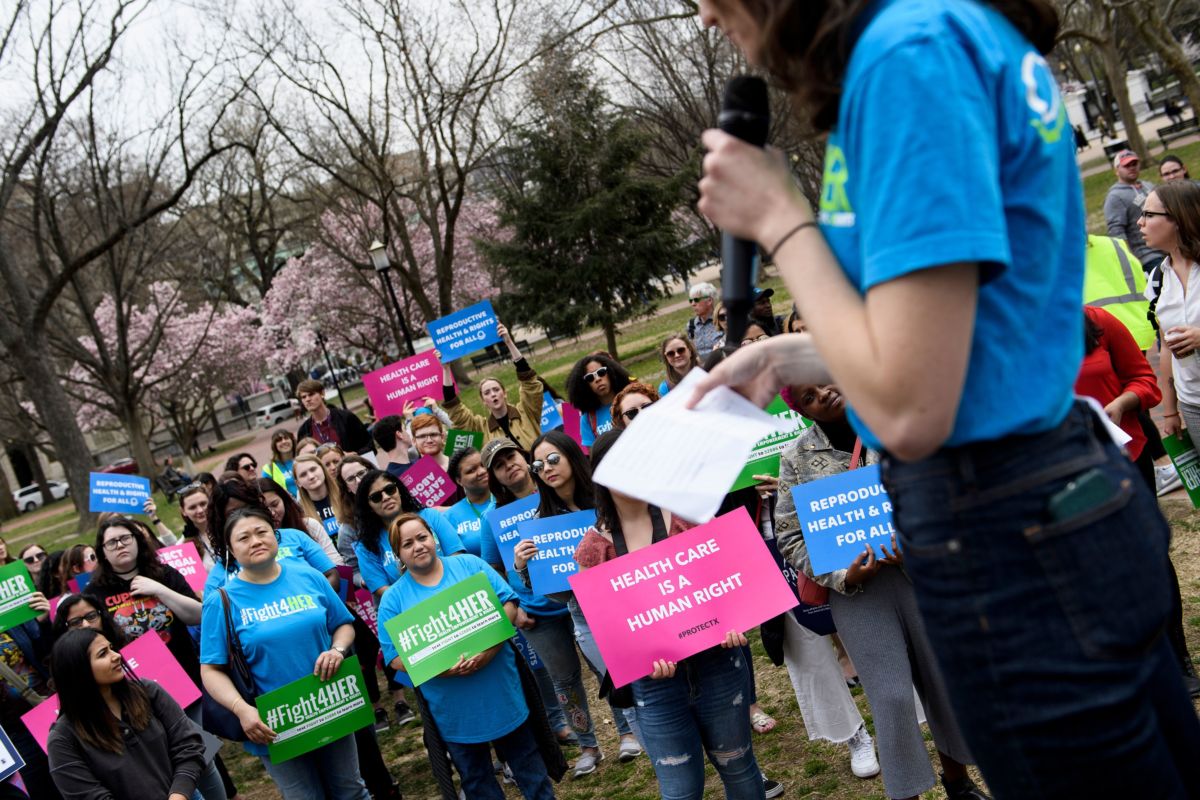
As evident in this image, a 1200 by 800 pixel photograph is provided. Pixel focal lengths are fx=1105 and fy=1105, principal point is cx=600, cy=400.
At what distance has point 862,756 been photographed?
5535 mm

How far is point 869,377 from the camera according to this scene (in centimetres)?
143

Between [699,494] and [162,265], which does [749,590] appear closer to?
[699,494]

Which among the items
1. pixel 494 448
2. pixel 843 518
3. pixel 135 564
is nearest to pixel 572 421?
pixel 494 448

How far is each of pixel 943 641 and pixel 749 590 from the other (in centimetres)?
325

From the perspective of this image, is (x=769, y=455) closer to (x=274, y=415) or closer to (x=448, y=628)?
(x=448, y=628)

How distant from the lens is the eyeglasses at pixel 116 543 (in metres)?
7.46

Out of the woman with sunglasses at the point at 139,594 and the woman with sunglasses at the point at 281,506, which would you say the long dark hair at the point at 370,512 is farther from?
the woman with sunglasses at the point at 139,594

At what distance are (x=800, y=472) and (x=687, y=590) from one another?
711 mm

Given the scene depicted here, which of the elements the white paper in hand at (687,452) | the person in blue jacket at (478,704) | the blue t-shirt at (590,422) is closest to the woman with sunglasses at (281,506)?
the blue t-shirt at (590,422)

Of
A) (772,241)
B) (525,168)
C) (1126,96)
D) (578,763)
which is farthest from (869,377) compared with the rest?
(1126,96)

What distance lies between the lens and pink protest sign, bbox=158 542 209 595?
8.64 m

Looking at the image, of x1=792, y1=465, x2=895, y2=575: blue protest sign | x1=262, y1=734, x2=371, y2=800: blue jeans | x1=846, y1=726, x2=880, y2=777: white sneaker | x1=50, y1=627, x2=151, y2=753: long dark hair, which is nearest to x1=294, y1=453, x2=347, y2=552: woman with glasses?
x1=262, y1=734, x2=371, y2=800: blue jeans

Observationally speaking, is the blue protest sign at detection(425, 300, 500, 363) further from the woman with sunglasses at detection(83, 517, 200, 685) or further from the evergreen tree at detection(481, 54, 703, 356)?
the evergreen tree at detection(481, 54, 703, 356)

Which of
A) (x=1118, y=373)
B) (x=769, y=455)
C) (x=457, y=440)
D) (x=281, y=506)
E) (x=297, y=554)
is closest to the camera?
(x=1118, y=373)
